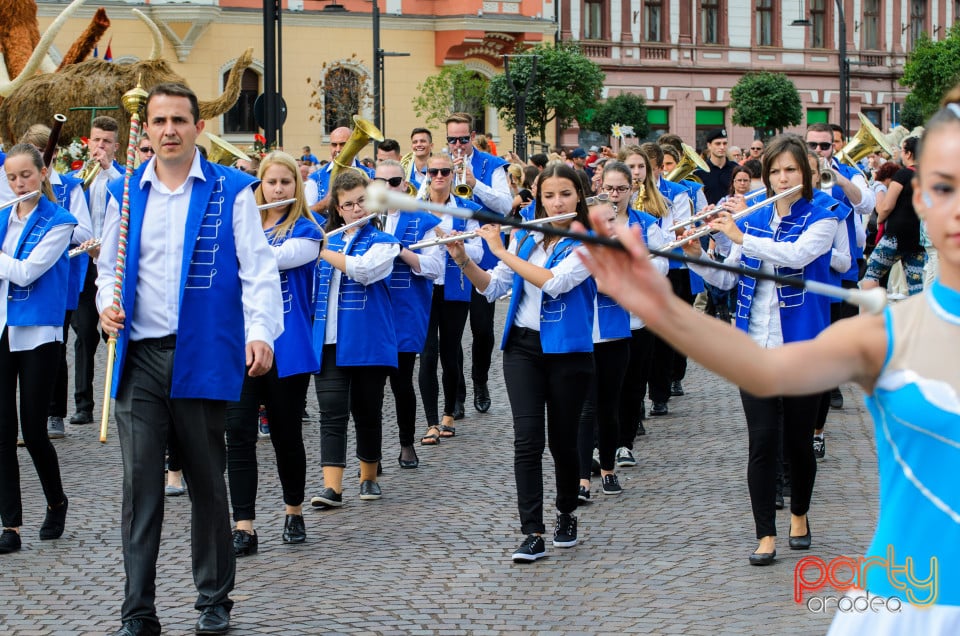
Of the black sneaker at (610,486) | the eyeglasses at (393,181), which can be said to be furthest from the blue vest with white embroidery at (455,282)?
the black sneaker at (610,486)

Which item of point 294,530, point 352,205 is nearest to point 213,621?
point 294,530

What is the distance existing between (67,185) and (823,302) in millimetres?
5524

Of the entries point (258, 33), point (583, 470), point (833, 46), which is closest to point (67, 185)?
point (583, 470)

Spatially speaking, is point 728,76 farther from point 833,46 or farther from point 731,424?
point 731,424

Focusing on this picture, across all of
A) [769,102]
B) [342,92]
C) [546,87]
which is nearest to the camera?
[342,92]

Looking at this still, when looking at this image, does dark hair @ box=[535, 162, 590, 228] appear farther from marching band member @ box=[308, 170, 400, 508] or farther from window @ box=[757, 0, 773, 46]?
window @ box=[757, 0, 773, 46]

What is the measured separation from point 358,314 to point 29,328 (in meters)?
1.76

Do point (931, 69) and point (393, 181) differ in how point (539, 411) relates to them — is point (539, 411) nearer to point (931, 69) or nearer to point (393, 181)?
point (393, 181)

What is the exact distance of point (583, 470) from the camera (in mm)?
7910

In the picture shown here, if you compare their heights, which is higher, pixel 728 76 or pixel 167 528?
pixel 728 76

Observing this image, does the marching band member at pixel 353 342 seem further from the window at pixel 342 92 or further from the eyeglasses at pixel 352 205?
the window at pixel 342 92

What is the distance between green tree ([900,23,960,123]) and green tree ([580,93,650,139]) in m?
8.56

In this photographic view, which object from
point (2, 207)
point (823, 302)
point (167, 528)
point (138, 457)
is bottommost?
point (167, 528)

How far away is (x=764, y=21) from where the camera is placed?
177 feet
